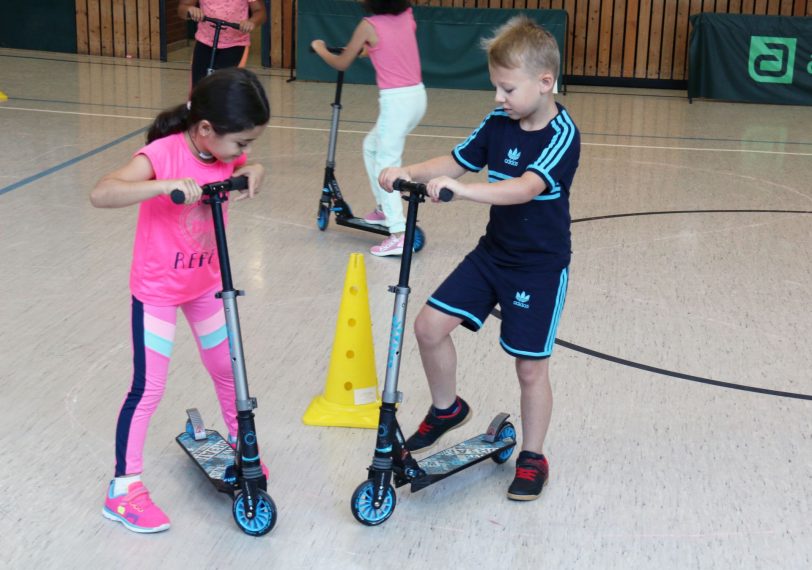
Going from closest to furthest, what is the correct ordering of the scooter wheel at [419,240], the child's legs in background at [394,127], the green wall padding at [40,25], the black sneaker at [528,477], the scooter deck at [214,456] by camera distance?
the scooter deck at [214,456] → the black sneaker at [528,477] → the child's legs in background at [394,127] → the scooter wheel at [419,240] → the green wall padding at [40,25]

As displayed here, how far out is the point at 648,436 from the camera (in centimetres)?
339

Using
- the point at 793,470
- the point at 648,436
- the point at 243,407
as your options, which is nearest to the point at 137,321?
the point at 243,407

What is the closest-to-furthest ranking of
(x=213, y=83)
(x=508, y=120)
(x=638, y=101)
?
(x=213, y=83) → (x=508, y=120) → (x=638, y=101)

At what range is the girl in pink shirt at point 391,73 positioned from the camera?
16.8 ft

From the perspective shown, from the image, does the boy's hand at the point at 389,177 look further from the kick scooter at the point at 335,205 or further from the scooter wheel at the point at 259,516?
the kick scooter at the point at 335,205

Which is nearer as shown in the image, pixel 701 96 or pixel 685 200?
pixel 685 200

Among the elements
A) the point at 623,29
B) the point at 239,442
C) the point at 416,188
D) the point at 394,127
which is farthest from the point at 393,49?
the point at 623,29

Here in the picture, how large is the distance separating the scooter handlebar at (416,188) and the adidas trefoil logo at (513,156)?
1.04 ft

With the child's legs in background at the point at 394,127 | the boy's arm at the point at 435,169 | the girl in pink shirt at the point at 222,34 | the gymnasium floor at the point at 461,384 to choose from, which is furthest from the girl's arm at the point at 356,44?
the boy's arm at the point at 435,169

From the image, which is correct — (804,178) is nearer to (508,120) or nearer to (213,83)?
(508,120)

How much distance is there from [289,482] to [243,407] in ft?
1.31

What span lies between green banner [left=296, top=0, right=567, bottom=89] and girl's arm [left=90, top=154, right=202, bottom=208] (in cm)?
877

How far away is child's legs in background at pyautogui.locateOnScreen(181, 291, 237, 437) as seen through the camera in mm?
2846

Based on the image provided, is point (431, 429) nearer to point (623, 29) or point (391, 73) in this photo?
point (391, 73)
